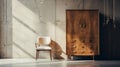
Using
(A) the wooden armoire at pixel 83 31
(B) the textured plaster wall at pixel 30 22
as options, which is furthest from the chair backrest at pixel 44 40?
(A) the wooden armoire at pixel 83 31

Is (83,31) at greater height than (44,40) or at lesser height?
greater

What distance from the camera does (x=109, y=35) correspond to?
10727 mm

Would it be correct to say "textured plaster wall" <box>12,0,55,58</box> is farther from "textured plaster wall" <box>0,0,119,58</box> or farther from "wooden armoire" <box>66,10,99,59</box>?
"wooden armoire" <box>66,10,99,59</box>

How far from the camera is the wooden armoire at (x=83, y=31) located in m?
10.3

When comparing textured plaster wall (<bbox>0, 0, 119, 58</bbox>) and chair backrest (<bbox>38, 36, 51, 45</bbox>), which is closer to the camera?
chair backrest (<bbox>38, 36, 51, 45</bbox>)

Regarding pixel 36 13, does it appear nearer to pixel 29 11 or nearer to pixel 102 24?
pixel 29 11

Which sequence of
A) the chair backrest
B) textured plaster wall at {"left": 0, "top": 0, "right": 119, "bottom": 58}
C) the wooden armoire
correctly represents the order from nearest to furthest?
the wooden armoire, the chair backrest, textured plaster wall at {"left": 0, "top": 0, "right": 119, "bottom": 58}

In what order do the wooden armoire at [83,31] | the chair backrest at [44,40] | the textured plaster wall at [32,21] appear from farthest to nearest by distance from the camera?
the textured plaster wall at [32,21] < the chair backrest at [44,40] < the wooden armoire at [83,31]

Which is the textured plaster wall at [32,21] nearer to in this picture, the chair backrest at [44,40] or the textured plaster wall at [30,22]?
the textured plaster wall at [30,22]

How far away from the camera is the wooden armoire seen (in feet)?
33.7

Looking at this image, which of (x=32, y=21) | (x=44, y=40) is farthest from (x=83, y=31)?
(x=32, y=21)

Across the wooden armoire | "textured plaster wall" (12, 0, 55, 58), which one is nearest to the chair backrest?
"textured plaster wall" (12, 0, 55, 58)

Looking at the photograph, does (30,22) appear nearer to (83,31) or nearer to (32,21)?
(32,21)

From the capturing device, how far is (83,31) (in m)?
10.3
